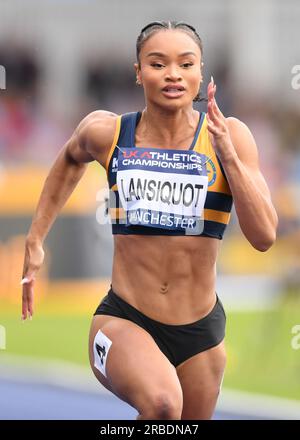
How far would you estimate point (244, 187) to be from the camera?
17.9 ft

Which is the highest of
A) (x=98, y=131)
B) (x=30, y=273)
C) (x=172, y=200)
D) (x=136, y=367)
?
(x=98, y=131)

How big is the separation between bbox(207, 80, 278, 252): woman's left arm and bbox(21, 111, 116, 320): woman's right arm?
73 centimetres

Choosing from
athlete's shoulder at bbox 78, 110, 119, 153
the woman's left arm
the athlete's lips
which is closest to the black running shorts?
the woman's left arm

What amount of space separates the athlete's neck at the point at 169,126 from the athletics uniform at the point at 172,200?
0.05m

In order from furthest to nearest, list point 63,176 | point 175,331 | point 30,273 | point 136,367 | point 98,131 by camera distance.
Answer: point 63,176
point 30,273
point 98,131
point 175,331
point 136,367

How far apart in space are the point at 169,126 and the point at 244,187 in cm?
63

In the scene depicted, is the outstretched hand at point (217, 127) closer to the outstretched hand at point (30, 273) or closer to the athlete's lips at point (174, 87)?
the athlete's lips at point (174, 87)

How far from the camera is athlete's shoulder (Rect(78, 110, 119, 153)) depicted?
5980 mm

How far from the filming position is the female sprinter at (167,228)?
565cm

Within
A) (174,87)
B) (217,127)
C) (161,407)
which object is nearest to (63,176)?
(174,87)

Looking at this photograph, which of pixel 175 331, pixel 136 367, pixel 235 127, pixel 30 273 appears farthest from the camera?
pixel 30 273

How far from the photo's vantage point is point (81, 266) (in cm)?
1498

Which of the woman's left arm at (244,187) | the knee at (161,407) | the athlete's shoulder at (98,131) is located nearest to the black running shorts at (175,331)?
the knee at (161,407)

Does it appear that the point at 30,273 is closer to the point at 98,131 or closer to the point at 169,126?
the point at 98,131
